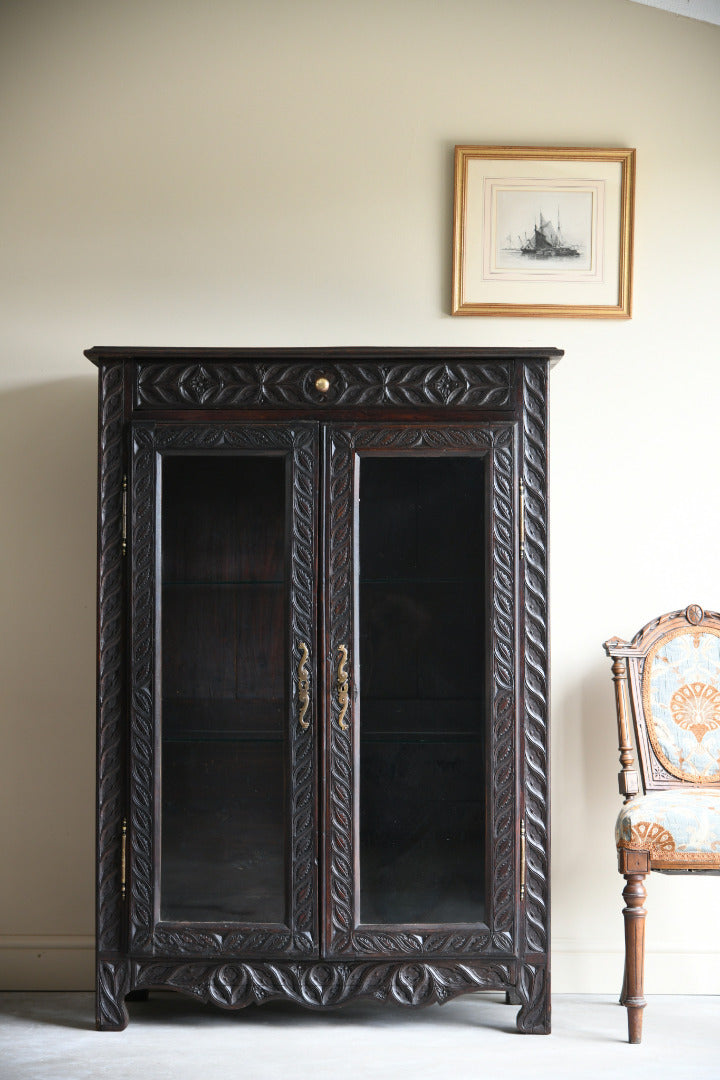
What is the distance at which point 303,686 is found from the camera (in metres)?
2.56

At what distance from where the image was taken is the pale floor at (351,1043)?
2.34 meters

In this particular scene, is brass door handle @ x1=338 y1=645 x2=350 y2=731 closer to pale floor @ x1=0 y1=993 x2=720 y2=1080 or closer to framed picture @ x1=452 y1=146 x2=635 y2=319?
pale floor @ x1=0 y1=993 x2=720 y2=1080

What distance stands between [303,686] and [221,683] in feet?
0.70

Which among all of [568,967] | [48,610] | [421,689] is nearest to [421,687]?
[421,689]

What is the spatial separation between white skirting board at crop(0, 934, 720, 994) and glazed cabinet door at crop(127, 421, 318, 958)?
0.59 m

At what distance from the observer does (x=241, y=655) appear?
8.48ft

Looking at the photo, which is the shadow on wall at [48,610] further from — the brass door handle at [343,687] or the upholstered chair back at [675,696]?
the upholstered chair back at [675,696]

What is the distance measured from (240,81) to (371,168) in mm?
487

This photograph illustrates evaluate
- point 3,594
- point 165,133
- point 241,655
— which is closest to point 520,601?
point 241,655

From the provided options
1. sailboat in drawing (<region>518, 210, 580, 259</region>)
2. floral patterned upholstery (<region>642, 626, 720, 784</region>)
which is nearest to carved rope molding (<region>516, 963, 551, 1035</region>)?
floral patterned upholstery (<region>642, 626, 720, 784</region>)

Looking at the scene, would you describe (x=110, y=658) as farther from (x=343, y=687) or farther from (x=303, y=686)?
(x=343, y=687)

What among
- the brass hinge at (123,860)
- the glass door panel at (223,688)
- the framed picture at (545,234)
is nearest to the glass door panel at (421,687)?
the glass door panel at (223,688)

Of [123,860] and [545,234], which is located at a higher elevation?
[545,234]

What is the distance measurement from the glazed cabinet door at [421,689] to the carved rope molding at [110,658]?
0.54 metres
